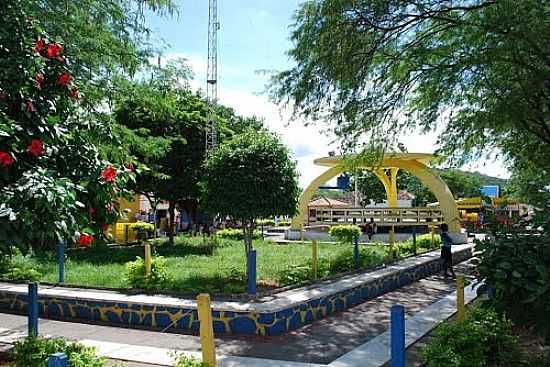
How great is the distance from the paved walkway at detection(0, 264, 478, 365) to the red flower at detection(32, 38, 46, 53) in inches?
180

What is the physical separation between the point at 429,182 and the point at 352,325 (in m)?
19.4

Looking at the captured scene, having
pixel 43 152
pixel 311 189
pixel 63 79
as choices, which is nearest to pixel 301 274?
pixel 63 79

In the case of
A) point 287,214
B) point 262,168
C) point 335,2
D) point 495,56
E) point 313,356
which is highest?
point 335,2

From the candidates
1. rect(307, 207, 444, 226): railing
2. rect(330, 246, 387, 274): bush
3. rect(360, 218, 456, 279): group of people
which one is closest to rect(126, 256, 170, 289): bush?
rect(330, 246, 387, 274): bush

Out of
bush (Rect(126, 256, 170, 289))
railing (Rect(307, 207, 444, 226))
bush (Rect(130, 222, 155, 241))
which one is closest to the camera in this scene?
bush (Rect(126, 256, 170, 289))

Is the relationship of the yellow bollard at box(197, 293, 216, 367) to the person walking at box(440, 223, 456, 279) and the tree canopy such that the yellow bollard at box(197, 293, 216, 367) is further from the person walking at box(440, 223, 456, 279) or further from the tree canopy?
the person walking at box(440, 223, 456, 279)

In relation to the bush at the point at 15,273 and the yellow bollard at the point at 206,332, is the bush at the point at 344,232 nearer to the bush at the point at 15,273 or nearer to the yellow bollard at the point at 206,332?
the bush at the point at 15,273

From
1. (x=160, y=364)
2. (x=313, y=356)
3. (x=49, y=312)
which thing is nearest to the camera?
(x=160, y=364)

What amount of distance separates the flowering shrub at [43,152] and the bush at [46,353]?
1.19m

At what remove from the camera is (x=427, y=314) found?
10125mm

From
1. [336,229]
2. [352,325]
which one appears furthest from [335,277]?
[336,229]

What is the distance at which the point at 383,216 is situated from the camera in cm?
3048

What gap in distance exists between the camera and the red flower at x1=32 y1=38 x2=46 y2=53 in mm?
5445

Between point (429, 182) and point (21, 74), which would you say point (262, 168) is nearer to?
point (21, 74)
